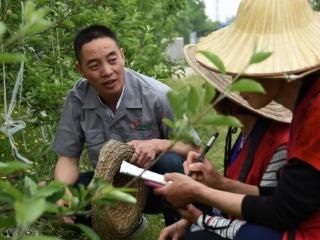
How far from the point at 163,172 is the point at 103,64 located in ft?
1.95

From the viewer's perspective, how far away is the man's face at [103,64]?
2.98 metres

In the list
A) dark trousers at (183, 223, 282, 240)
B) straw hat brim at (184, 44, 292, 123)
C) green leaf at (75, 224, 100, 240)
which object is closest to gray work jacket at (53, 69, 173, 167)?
straw hat brim at (184, 44, 292, 123)

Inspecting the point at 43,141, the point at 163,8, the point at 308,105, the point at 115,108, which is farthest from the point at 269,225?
the point at 163,8

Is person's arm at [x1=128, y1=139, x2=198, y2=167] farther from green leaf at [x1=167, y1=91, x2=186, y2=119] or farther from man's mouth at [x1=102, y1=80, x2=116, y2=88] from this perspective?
green leaf at [x1=167, y1=91, x2=186, y2=119]

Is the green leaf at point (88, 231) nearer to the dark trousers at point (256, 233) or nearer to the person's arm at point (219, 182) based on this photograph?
the dark trousers at point (256, 233)

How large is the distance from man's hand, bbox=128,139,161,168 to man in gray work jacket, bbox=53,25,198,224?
0.09 meters

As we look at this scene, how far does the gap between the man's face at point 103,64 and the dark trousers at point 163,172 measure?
42 centimetres

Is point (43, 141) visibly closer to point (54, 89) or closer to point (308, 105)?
point (54, 89)

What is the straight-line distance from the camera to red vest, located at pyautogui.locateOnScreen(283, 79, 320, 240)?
1.83m

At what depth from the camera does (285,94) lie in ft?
6.51

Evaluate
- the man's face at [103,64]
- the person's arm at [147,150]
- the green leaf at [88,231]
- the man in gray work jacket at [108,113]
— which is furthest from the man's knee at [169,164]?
the green leaf at [88,231]

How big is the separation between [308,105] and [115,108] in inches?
57.9

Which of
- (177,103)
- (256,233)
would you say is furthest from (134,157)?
(177,103)

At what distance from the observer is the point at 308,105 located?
187cm
